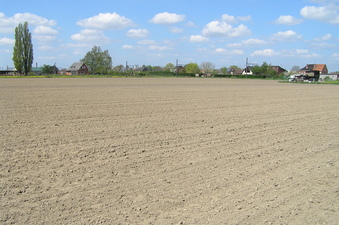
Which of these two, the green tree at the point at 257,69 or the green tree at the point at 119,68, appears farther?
the green tree at the point at 119,68

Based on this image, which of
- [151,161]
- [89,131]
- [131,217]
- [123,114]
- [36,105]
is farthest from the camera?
[36,105]

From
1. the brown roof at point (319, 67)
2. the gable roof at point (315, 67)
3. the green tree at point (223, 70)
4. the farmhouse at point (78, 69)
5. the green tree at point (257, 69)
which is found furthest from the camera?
the green tree at point (223, 70)

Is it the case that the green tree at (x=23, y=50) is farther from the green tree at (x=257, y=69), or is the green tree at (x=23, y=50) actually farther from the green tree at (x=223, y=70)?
the green tree at (x=223, y=70)

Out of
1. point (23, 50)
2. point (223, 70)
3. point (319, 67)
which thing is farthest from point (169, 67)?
point (23, 50)

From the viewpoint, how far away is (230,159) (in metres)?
7.79

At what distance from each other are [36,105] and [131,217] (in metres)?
13.3

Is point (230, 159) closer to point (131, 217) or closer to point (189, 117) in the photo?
point (131, 217)

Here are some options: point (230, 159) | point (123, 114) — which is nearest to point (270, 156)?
point (230, 159)

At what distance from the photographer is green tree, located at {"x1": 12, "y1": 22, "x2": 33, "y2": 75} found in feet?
316

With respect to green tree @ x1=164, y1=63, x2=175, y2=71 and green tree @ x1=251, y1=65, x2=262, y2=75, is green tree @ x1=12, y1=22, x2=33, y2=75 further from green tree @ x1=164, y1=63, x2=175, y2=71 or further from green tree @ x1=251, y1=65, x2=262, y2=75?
green tree @ x1=251, y1=65, x2=262, y2=75

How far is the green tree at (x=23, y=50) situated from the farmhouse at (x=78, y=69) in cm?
4001

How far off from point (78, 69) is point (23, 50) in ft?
143

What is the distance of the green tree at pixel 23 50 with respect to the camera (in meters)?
96.3

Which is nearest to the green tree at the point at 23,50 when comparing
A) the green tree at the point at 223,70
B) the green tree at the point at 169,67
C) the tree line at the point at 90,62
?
the tree line at the point at 90,62
